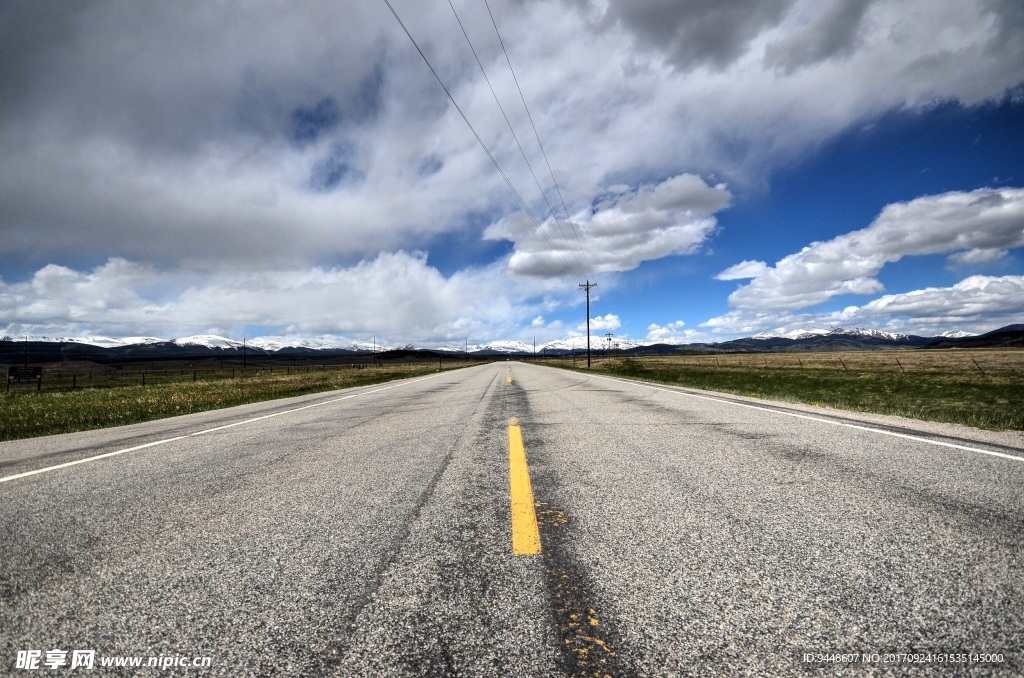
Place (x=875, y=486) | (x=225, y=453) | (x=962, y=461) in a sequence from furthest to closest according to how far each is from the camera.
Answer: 1. (x=225, y=453)
2. (x=962, y=461)
3. (x=875, y=486)

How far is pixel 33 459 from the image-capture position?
5562 millimetres

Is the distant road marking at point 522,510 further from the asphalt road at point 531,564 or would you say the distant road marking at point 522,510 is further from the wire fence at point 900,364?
the wire fence at point 900,364

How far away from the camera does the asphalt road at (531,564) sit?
1.64 m

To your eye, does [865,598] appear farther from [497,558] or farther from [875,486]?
[875,486]

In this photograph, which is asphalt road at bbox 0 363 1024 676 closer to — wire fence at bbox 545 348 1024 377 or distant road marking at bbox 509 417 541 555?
distant road marking at bbox 509 417 541 555

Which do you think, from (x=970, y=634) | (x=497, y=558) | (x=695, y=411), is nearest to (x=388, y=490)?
(x=497, y=558)

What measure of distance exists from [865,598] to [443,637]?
1865 millimetres

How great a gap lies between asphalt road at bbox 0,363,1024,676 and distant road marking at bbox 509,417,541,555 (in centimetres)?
8

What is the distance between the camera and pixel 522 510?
3.10 metres

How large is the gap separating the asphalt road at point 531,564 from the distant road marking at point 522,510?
0.26 ft

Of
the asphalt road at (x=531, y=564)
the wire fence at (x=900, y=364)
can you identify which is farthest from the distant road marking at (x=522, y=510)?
the wire fence at (x=900, y=364)

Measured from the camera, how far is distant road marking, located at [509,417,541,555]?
2.50 m

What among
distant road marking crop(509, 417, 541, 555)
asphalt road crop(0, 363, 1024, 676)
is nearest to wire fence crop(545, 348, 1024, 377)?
asphalt road crop(0, 363, 1024, 676)

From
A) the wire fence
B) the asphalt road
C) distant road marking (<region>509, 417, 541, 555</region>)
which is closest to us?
the asphalt road
